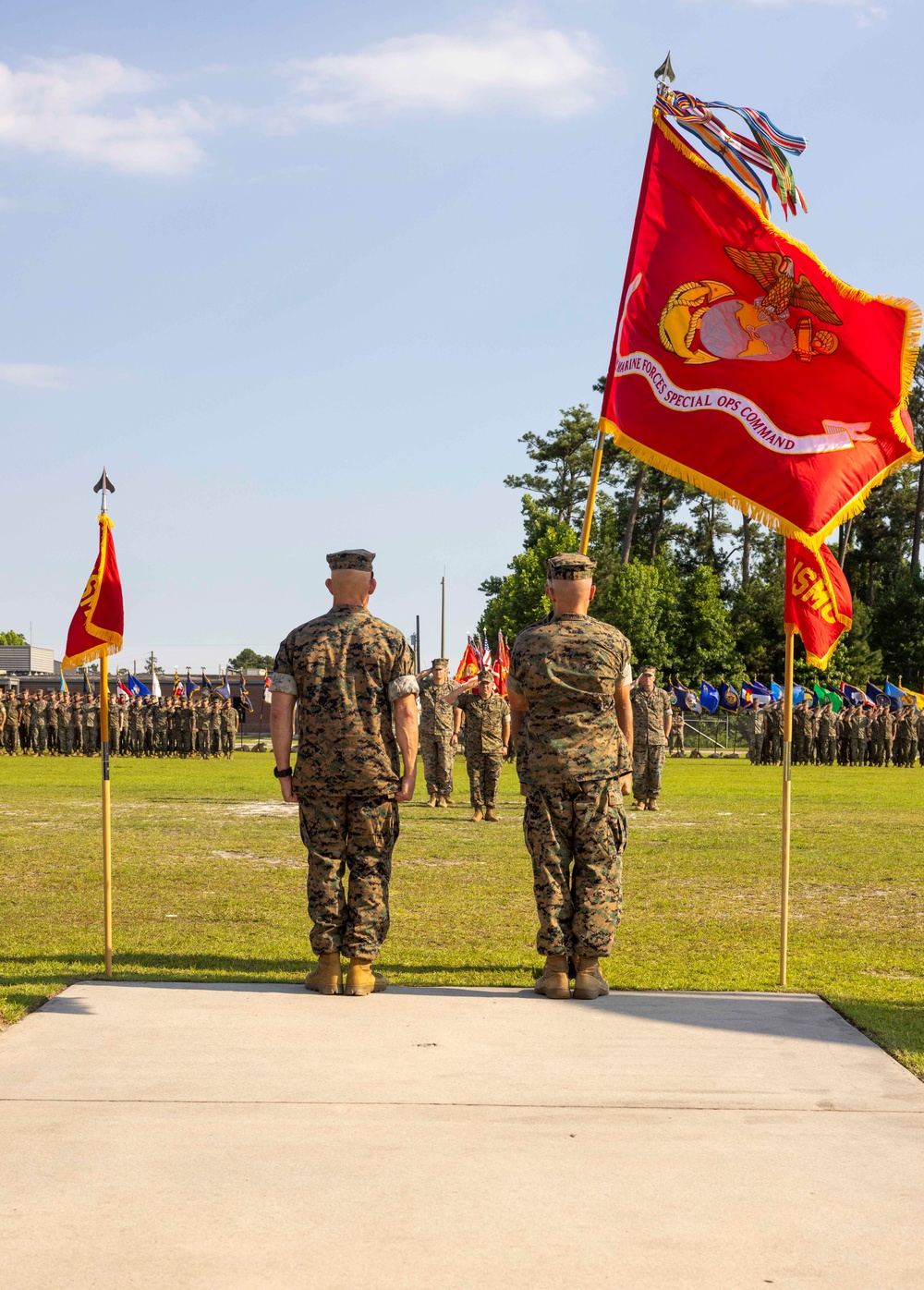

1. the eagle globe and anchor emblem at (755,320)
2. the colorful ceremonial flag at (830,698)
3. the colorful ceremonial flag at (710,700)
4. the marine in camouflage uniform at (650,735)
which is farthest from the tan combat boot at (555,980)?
the colorful ceremonial flag at (710,700)

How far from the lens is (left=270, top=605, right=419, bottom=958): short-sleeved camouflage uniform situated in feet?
20.8

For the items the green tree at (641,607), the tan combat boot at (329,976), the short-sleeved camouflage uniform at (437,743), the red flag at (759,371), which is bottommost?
the tan combat boot at (329,976)

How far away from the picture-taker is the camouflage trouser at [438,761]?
20.4 m

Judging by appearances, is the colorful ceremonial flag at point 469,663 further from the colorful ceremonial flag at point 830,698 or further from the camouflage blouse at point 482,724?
the colorful ceremonial flag at point 830,698

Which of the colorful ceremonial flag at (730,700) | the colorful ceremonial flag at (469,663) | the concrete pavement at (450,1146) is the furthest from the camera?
the colorful ceremonial flag at (730,700)

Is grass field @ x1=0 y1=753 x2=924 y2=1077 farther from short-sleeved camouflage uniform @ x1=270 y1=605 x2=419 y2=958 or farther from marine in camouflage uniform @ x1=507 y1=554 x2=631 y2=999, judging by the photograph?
short-sleeved camouflage uniform @ x1=270 y1=605 x2=419 y2=958

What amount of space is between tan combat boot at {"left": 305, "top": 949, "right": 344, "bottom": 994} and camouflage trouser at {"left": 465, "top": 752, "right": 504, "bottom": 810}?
1128 centimetres

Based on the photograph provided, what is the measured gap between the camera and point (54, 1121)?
14.6ft

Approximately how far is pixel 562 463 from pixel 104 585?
76121mm

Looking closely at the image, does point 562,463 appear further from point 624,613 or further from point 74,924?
point 74,924

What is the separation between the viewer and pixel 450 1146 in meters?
4.29

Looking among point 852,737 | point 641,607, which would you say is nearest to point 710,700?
point 641,607

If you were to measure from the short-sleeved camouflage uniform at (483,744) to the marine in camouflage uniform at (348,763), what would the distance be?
36.8 ft

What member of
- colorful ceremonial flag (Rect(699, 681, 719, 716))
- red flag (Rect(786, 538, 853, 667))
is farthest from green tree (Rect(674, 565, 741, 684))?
red flag (Rect(786, 538, 853, 667))
